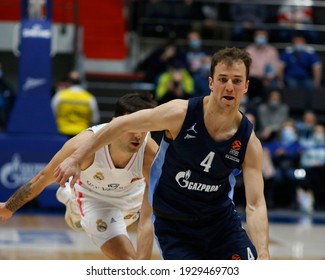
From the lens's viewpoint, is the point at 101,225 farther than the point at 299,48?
No

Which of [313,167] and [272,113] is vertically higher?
[272,113]

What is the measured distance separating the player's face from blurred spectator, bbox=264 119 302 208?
9.63 m

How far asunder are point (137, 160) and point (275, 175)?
8444mm

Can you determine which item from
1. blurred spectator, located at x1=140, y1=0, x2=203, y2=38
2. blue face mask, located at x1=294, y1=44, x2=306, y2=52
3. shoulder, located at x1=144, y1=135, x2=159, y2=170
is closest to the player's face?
shoulder, located at x1=144, y1=135, x2=159, y2=170

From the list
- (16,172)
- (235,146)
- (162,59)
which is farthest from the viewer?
(162,59)

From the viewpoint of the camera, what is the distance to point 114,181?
630 cm

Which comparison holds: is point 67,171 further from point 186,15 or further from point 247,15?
point 247,15

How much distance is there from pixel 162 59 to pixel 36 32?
3.67 metres

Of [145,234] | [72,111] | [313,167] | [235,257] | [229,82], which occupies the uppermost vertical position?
[229,82]

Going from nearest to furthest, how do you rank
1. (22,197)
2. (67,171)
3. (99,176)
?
1. (67,171)
2. (22,197)
3. (99,176)

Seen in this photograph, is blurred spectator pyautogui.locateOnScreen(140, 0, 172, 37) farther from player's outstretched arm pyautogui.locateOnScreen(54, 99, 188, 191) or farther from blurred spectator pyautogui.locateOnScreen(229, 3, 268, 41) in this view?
player's outstretched arm pyautogui.locateOnScreen(54, 99, 188, 191)

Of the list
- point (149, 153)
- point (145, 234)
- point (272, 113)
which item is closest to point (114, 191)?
point (149, 153)
